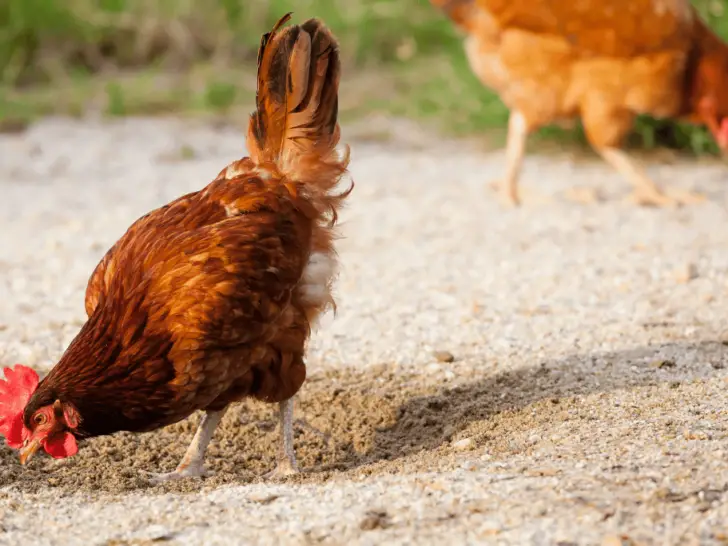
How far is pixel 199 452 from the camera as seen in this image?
3822mm

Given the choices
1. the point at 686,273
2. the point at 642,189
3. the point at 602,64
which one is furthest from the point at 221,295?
the point at 642,189

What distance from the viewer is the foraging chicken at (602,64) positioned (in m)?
6.63

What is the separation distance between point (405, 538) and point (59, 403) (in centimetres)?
119

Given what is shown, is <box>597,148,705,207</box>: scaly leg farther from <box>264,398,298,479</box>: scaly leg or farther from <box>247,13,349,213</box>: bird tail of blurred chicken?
<box>264,398,298,479</box>: scaly leg

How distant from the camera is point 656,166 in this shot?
26.8 feet

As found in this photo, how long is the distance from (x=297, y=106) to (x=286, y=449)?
4.30ft

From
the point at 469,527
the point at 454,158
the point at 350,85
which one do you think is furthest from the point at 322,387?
the point at 350,85

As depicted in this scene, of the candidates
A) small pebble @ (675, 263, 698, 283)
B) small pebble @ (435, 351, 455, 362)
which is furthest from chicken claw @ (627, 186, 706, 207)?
small pebble @ (435, 351, 455, 362)

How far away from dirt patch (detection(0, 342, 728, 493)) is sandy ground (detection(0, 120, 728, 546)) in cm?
1

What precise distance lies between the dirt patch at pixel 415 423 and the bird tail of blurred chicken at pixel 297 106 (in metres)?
0.85

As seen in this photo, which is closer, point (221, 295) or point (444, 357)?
point (221, 295)

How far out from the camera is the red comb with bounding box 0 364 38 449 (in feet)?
10.7

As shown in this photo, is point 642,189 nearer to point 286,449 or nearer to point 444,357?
point 444,357

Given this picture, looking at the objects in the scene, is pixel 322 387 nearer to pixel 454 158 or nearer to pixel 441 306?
pixel 441 306
